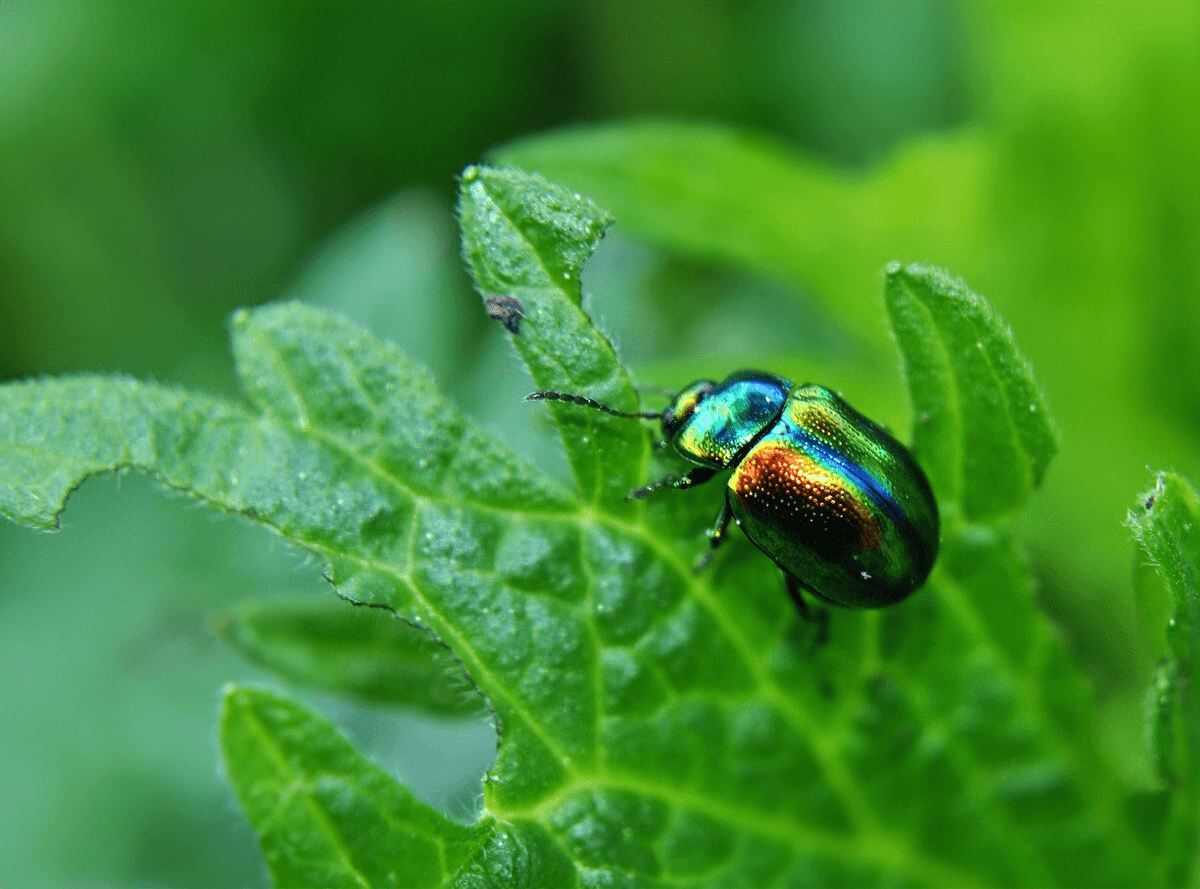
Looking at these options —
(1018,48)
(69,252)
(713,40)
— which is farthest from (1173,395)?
(69,252)

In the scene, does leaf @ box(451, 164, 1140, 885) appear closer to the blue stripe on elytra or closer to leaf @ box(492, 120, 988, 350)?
the blue stripe on elytra

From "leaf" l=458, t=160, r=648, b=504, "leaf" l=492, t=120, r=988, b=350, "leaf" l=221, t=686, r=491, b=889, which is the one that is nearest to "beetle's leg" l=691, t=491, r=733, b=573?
"leaf" l=458, t=160, r=648, b=504

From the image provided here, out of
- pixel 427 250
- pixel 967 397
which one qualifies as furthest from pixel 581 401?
pixel 427 250

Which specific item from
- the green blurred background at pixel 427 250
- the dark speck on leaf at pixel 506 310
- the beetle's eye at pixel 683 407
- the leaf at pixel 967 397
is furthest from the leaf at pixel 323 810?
the leaf at pixel 967 397

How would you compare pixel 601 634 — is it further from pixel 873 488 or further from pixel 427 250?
pixel 427 250

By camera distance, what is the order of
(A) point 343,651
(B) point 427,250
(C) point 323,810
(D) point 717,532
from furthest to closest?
(B) point 427,250, (A) point 343,651, (D) point 717,532, (C) point 323,810

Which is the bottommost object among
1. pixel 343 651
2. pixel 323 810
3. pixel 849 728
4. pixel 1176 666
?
pixel 323 810
